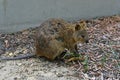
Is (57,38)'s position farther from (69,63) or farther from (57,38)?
(69,63)

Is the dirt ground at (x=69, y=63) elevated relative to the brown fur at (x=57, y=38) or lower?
lower

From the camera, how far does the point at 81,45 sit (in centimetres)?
569

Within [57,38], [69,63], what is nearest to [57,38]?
[57,38]

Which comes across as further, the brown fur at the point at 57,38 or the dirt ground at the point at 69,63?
the brown fur at the point at 57,38

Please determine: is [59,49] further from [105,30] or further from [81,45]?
[105,30]

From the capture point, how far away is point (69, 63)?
17.0 ft

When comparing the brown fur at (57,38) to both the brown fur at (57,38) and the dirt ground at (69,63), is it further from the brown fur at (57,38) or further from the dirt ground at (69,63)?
the dirt ground at (69,63)

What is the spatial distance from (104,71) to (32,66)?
3.60 ft

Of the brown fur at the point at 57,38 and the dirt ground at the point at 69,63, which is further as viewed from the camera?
the brown fur at the point at 57,38

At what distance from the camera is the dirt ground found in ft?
15.9

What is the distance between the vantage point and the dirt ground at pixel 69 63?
486cm

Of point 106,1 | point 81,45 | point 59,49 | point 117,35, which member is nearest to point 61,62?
point 59,49

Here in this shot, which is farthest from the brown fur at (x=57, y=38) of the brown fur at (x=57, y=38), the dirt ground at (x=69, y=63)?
the dirt ground at (x=69, y=63)

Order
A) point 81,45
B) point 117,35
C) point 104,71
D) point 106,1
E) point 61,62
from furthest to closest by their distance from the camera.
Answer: point 106,1, point 117,35, point 81,45, point 61,62, point 104,71
